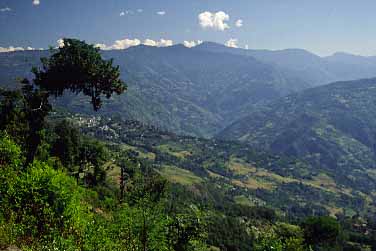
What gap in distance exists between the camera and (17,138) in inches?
2677

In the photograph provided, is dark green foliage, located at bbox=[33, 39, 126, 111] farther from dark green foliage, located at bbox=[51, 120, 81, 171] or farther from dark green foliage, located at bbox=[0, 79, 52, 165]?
dark green foliage, located at bbox=[51, 120, 81, 171]

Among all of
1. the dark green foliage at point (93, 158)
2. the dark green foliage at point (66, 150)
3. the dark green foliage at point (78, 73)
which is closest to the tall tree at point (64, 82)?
the dark green foliage at point (78, 73)

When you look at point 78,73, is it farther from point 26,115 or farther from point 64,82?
point 26,115

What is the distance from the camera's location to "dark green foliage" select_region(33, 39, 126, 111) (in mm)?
63594

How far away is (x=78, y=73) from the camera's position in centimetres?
6394

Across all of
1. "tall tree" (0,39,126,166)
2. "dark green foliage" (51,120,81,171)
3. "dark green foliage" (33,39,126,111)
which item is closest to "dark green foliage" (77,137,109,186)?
"dark green foliage" (51,120,81,171)

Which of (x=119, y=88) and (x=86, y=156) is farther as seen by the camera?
(x=86, y=156)

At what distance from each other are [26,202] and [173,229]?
12.0 meters

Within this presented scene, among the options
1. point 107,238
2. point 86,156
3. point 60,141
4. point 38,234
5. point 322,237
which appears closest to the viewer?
point 107,238

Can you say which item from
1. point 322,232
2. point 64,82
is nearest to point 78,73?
point 64,82

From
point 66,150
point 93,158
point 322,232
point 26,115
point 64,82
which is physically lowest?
point 322,232

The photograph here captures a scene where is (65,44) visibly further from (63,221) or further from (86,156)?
(86,156)

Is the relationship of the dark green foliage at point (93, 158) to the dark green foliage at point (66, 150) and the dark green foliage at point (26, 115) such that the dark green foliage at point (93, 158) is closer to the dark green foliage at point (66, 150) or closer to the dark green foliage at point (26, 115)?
the dark green foliage at point (66, 150)

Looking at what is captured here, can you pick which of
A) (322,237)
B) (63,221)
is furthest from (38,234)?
(322,237)
